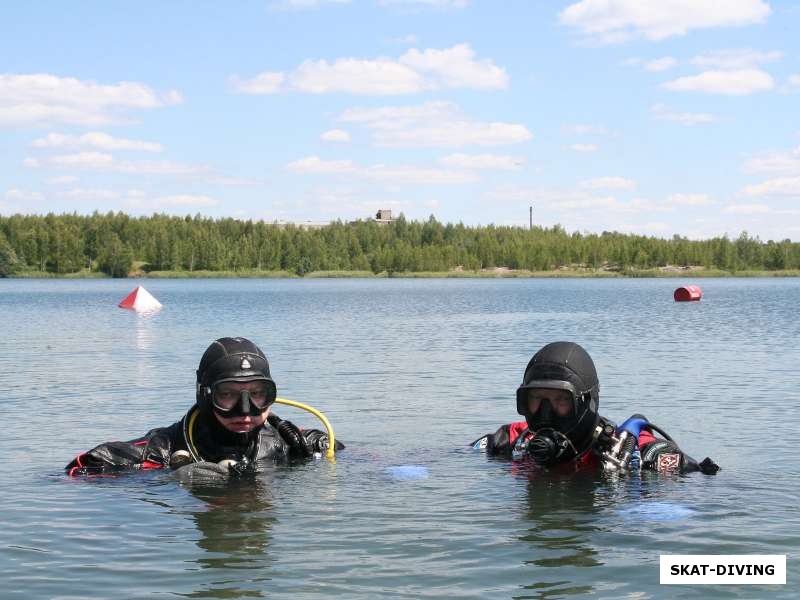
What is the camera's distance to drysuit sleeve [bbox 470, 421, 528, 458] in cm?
1258

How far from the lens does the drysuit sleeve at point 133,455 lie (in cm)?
1123

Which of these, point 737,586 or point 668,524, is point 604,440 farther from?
point 737,586

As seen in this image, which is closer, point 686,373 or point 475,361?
point 686,373

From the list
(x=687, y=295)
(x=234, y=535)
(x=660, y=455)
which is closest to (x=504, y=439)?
Result: (x=660, y=455)

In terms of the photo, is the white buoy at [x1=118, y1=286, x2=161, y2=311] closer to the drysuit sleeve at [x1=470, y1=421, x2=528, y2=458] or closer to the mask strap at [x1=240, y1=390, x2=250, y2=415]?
the drysuit sleeve at [x1=470, y1=421, x2=528, y2=458]

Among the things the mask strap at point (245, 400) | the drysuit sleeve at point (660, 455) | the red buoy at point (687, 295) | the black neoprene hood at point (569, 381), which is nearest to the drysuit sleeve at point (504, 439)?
the drysuit sleeve at point (660, 455)

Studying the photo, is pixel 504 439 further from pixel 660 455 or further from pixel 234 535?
pixel 234 535

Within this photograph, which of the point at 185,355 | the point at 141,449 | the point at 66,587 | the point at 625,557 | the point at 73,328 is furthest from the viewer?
the point at 73,328

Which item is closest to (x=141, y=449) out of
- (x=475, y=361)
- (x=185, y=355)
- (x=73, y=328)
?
(x=475, y=361)

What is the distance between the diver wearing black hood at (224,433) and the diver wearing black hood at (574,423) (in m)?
2.51

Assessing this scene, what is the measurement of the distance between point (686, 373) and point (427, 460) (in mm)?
13980

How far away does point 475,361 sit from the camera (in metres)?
29.2

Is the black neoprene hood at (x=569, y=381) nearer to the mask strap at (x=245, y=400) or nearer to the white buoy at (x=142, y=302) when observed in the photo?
the mask strap at (x=245, y=400)

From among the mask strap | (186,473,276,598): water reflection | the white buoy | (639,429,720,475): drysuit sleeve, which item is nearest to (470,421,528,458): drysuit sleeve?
(639,429,720,475): drysuit sleeve
